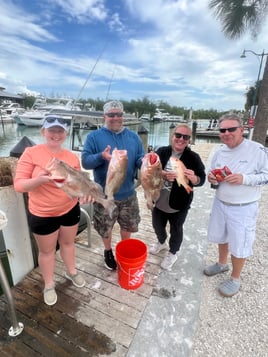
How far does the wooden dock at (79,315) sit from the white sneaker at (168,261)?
4.3 inches

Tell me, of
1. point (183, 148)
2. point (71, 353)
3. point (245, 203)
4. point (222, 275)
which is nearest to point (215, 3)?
point (183, 148)

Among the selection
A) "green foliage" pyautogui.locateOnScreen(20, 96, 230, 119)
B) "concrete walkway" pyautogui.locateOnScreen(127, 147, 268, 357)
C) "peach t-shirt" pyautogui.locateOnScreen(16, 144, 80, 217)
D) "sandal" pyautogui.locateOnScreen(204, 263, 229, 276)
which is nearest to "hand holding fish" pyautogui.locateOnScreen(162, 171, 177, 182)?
"peach t-shirt" pyautogui.locateOnScreen(16, 144, 80, 217)

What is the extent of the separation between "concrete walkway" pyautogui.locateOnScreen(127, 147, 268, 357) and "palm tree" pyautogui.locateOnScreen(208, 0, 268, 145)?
470cm

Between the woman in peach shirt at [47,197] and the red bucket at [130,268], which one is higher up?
the woman in peach shirt at [47,197]

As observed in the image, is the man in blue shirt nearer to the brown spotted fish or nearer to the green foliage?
the brown spotted fish

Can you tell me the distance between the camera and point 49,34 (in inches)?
415

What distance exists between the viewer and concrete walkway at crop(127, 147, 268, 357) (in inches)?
71.7

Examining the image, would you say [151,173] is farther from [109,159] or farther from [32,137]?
[32,137]

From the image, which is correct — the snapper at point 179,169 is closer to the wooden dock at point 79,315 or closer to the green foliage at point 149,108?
the wooden dock at point 79,315

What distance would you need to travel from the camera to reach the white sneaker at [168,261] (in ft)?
8.98

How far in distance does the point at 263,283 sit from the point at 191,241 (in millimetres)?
1085

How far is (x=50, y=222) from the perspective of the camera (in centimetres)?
193

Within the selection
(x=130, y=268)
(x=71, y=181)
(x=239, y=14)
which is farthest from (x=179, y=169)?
(x=239, y=14)

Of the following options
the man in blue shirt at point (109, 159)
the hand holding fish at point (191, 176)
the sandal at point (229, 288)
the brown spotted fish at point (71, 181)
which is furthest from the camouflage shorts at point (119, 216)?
the sandal at point (229, 288)
